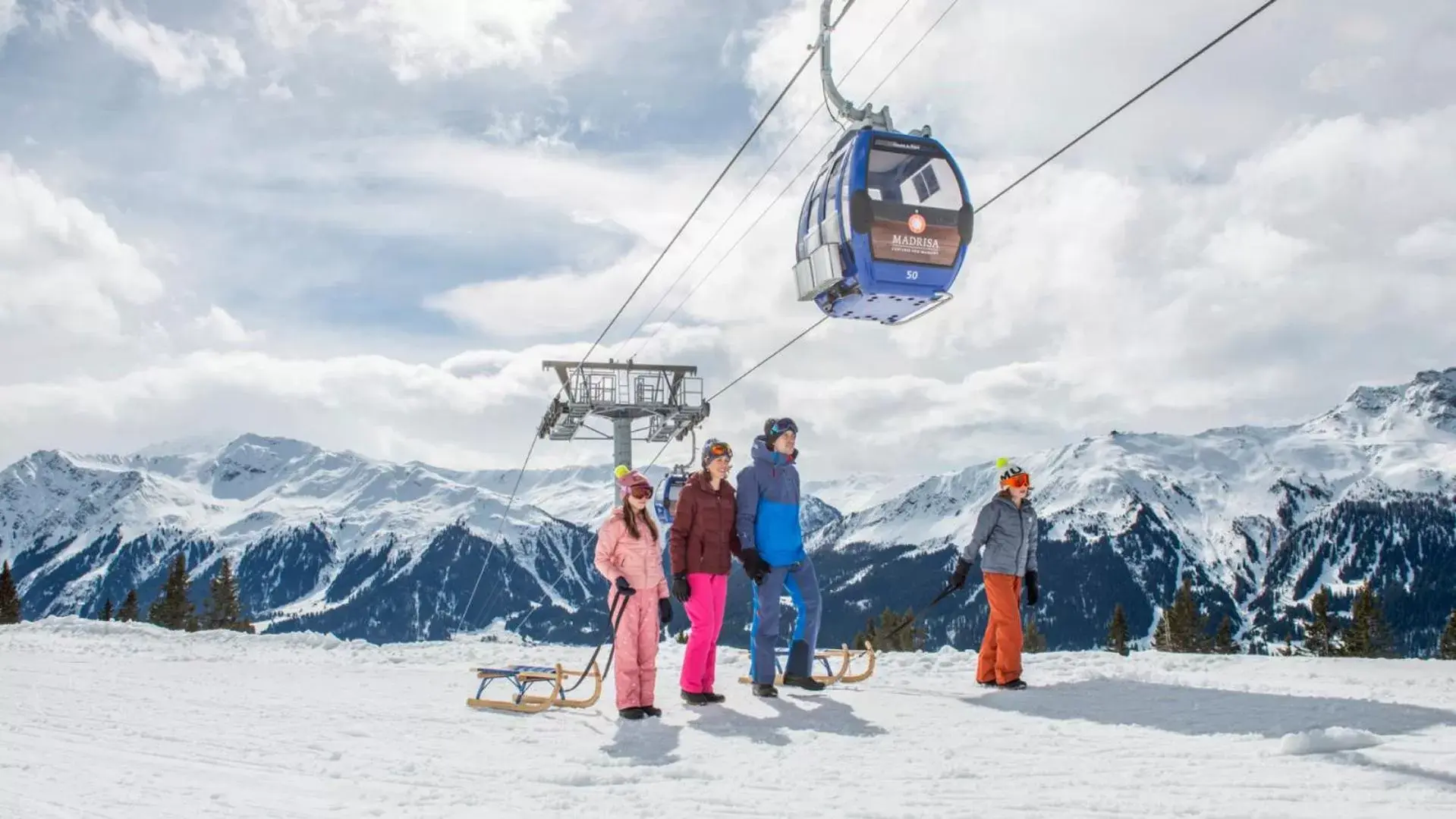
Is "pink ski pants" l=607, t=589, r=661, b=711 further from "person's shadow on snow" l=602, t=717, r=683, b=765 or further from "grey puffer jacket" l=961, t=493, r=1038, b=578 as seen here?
"grey puffer jacket" l=961, t=493, r=1038, b=578

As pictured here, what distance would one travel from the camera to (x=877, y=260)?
13.7 m

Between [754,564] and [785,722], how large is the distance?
5.43 ft

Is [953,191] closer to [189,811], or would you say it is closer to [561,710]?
[561,710]

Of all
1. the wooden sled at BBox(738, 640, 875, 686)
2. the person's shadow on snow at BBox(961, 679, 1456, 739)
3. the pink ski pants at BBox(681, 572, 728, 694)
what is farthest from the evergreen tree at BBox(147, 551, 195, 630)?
the person's shadow on snow at BBox(961, 679, 1456, 739)

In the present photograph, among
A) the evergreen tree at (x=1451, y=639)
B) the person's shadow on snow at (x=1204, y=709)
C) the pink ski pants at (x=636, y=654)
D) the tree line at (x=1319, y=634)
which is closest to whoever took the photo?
the person's shadow on snow at (x=1204, y=709)

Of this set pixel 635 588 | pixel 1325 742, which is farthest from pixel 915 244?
pixel 1325 742

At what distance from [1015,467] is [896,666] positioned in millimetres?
3893

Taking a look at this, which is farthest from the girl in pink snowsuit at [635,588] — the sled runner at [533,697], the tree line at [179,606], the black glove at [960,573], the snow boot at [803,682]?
the tree line at [179,606]

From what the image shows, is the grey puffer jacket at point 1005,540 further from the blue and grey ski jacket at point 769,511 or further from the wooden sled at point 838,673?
the blue and grey ski jacket at point 769,511

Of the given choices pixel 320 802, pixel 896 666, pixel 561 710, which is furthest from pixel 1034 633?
pixel 320 802

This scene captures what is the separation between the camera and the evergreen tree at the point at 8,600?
58.7 m

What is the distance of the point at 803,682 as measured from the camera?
11305mm

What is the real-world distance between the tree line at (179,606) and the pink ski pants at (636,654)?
59159mm

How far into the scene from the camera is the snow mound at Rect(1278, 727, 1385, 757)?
23.3 ft
